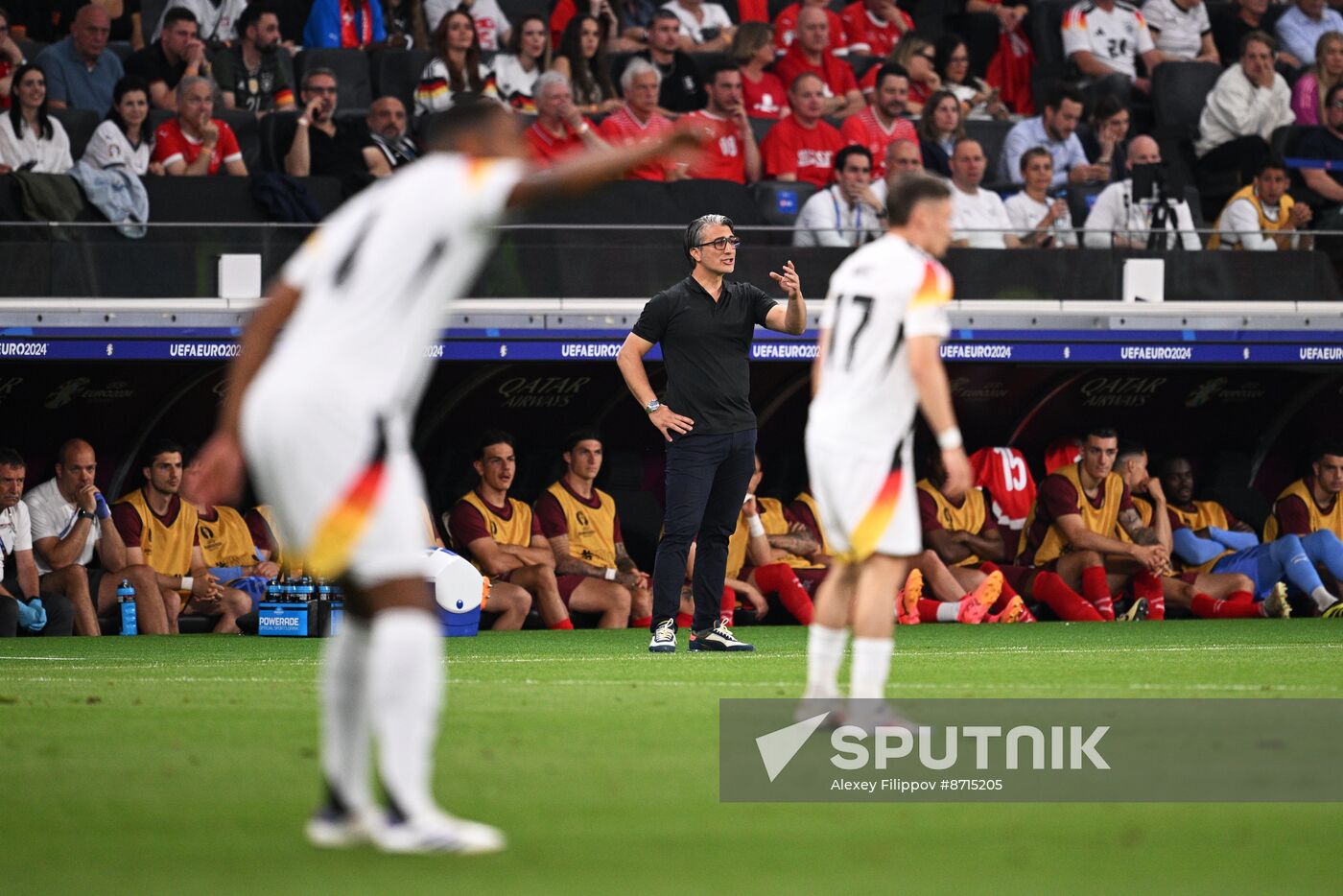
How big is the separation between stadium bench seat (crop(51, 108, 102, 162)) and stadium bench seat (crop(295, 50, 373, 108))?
1943mm

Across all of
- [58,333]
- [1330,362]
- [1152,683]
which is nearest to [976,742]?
[1152,683]

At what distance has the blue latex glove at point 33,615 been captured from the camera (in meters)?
12.0

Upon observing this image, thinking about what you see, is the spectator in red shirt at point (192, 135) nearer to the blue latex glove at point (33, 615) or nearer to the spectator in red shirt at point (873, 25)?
the blue latex glove at point (33, 615)

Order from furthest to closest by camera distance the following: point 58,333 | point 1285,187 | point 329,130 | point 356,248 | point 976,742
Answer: point 1285,187 → point 329,130 → point 58,333 → point 976,742 → point 356,248

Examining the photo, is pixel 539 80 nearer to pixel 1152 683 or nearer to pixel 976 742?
pixel 1152 683

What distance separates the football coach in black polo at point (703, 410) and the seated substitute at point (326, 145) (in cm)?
356

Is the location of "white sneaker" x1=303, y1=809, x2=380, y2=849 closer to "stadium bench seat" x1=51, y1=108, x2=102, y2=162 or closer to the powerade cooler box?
the powerade cooler box

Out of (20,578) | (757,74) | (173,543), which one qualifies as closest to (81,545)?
(20,578)

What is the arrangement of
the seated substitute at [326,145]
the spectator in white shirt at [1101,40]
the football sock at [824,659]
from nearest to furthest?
the football sock at [824,659] < the seated substitute at [326,145] < the spectator in white shirt at [1101,40]

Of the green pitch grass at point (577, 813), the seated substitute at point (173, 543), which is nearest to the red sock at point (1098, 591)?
the green pitch grass at point (577, 813)

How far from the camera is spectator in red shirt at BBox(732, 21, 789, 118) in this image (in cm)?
1516

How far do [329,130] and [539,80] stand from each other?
1.46 meters

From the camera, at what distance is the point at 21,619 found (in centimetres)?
1204

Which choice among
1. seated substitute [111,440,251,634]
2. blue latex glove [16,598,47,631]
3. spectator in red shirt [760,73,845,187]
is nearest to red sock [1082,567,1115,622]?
spectator in red shirt [760,73,845,187]
